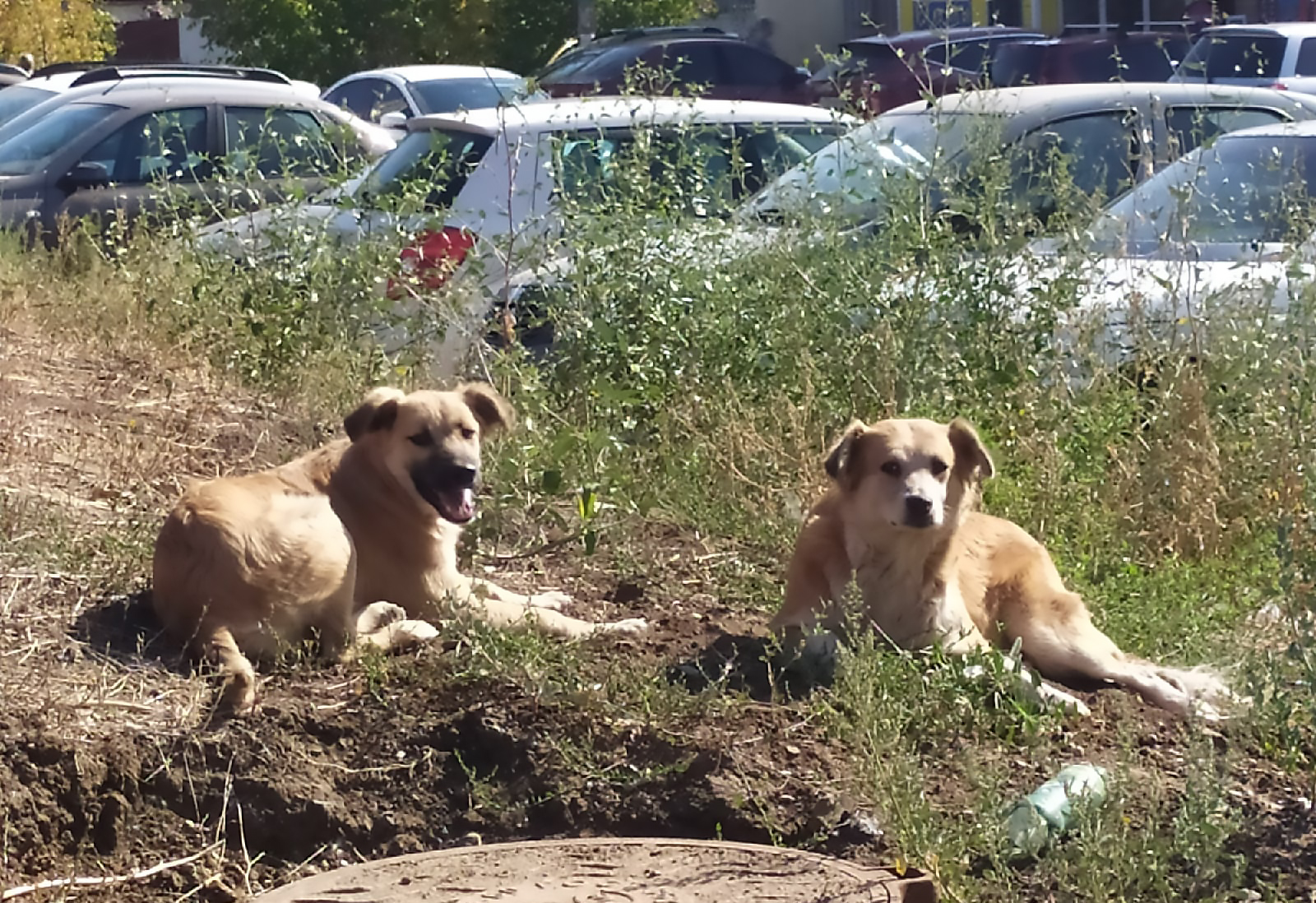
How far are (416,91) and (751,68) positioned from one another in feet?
22.2

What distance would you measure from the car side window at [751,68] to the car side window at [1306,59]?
27.7 feet

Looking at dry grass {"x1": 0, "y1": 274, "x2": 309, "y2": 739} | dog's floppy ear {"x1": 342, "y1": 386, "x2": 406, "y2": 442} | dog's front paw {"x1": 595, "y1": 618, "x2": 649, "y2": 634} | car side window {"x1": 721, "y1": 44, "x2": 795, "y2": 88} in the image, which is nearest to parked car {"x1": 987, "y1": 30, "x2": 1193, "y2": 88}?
car side window {"x1": 721, "y1": 44, "x2": 795, "y2": 88}

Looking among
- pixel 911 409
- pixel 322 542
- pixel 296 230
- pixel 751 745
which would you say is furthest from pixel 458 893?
pixel 296 230

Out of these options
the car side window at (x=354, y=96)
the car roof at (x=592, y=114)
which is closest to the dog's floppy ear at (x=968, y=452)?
the car roof at (x=592, y=114)

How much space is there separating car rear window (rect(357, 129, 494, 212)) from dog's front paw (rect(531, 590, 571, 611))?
10.6 feet

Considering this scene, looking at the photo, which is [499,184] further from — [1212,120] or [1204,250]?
[1212,120]

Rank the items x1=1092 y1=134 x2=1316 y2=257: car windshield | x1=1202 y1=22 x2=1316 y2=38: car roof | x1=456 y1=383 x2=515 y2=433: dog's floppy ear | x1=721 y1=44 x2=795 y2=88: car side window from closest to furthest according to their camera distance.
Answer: x1=456 y1=383 x2=515 y2=433: dog's floppy ear → x1=1092 y1=134 x2=1316 y2=257: car windshield → x1=1202 y1=22 x2=1316 y2=38: car roof → x1=721 y1=44 x2=795 y2=88: car side window

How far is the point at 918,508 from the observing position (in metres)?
5.36

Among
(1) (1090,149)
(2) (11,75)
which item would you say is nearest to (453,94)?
(2) (11,75)

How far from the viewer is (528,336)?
8.73 meters

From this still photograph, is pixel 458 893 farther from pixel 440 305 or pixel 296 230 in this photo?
pixel 296 230

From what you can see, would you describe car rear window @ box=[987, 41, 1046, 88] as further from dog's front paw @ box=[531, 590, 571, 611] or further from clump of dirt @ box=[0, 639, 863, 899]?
clump of dirt @ box=[0, 639, 863, 899]

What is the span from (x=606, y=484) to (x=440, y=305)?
1577 millimetres

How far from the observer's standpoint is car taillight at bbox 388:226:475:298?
8461mm
